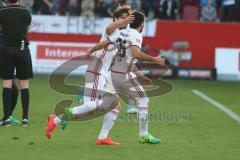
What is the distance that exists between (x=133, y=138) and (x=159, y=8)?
55.2 feet

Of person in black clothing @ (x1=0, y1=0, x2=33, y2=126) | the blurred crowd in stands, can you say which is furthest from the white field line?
the blurred crowd in stands

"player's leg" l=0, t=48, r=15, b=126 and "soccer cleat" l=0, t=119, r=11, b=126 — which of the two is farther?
"soccer cleat" l=0, t=119, r=11, b=126

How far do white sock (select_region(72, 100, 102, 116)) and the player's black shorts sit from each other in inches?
84.3

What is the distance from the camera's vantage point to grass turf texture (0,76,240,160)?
32.9 feet

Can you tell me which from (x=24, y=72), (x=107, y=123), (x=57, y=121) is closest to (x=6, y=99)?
(x=24, y=72)

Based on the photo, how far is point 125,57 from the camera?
36.8 feet

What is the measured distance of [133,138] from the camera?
11.8 m

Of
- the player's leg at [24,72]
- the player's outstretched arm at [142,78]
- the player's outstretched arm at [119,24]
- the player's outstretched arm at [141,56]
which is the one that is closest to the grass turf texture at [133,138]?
the player's leg at [24,72]

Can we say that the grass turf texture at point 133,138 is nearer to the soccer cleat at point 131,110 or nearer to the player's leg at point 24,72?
the soccer cleat at point 131,110

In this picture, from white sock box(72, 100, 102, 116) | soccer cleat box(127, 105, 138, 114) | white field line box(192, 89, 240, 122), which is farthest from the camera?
white field line box(192, 89, 240, 122)

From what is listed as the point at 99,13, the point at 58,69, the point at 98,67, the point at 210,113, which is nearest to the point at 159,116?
the point at 210,113

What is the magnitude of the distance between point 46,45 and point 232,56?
19.4 ft

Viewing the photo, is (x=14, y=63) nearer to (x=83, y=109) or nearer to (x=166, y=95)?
(x=83, y=109)

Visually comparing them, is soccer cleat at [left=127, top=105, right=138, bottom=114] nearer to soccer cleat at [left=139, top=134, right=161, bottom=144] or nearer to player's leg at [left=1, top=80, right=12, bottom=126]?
player's leg at [left=1, top=80, right=12, bottom=126]
